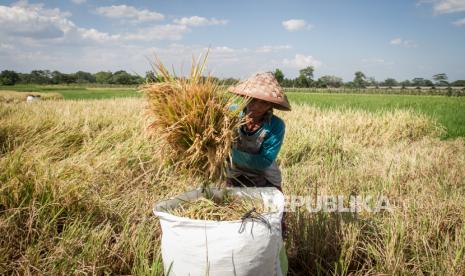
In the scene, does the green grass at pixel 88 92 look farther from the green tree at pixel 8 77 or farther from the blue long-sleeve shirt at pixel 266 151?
the blue long-sleeve shirt at pixel 266 151

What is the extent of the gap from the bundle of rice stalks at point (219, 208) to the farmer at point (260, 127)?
207mm

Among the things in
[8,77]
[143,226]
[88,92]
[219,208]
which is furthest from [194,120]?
[8,77]

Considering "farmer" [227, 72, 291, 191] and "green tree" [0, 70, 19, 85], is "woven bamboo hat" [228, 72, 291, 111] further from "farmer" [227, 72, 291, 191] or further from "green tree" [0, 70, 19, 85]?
"green tree" [0, 70, 19, 85]

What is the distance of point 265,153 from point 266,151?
0.02 meters

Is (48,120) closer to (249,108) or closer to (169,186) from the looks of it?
(169,186)

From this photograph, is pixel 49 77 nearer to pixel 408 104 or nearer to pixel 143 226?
pixel 408 104

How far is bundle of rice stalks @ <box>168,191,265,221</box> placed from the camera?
1652 millimetres

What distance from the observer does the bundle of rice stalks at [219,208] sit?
1652 millimetres

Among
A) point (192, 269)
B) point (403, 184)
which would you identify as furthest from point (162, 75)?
point (403, 184)

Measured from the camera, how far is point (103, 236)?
2031mm

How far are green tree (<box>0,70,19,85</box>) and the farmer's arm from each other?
46.1m

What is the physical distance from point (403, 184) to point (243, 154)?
2.32 m

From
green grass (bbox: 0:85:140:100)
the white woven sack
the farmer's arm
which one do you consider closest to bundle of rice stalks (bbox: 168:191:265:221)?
the white woven sack

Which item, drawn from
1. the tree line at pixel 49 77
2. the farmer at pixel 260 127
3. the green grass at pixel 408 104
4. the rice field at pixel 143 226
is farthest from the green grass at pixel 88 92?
the farmer at pixel 260 127
